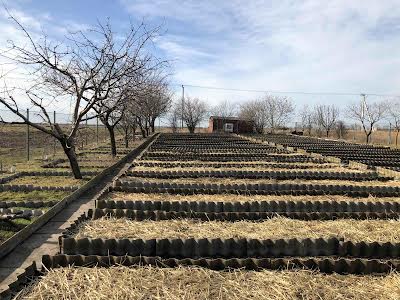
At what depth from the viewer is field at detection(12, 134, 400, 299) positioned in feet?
14.1

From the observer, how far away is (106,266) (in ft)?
15.9

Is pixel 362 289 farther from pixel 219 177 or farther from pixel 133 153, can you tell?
pixel 133 153

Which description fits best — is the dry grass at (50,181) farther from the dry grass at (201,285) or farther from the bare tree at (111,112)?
the dry grass at (201,285)

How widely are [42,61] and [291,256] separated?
9043 millimetres

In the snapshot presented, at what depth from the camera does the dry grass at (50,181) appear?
11.0m

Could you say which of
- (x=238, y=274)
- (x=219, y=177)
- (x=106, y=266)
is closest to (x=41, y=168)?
(x=219, y=177)

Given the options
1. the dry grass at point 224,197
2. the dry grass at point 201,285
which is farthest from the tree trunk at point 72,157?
the dry grass at point 201,285

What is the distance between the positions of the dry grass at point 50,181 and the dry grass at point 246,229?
491cm

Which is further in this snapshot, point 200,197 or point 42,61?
point 42,61

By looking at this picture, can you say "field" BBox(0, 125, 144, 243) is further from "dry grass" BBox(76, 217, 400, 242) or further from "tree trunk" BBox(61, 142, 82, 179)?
"dry grass" BBox(76, 217, 400, 242)

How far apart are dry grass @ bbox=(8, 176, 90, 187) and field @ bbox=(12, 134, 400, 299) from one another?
254 centimetres

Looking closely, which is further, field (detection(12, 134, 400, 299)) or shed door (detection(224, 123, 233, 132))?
shed door (detection(224, 123, 233, 132))

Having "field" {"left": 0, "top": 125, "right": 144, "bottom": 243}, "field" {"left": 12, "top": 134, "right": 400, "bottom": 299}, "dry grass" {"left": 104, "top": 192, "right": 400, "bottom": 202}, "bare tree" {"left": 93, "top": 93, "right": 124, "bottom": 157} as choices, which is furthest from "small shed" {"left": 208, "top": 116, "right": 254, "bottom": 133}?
"dry grass" {"left": 104, "top": 192, "right": 400, "bottom": 202}

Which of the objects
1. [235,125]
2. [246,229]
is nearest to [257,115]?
[235,125]
